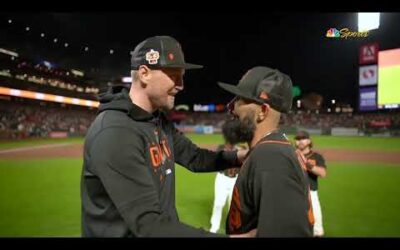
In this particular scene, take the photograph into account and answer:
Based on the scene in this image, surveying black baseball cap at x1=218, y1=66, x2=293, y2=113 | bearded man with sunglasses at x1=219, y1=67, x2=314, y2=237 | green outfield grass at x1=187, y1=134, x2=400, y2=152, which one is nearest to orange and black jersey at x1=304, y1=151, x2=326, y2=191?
bearded man with sunglasses at x1=219, y1=67, x2=314, y2=237

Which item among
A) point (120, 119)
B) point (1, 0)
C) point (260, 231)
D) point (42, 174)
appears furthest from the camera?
point (42, 174)

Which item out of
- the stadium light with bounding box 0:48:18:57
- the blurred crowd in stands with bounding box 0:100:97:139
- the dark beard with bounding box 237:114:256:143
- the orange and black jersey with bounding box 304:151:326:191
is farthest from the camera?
the stadium light with bounding box 0:48:18:57

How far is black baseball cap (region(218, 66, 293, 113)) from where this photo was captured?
2.37m

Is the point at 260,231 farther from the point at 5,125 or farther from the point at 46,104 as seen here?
the point at 46,104

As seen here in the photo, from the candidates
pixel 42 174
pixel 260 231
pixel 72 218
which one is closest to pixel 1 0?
pixel 260 231

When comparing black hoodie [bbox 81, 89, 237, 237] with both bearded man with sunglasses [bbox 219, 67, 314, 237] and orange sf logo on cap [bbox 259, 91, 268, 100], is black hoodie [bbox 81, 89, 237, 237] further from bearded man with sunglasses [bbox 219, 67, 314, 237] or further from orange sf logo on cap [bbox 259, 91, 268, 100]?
orange sf logo on cap [bbox 259, 91, 268, 100]

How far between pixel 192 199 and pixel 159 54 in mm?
8494

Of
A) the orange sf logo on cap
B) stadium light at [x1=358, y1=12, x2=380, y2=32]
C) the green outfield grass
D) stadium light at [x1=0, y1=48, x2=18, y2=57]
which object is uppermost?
stadium light at [x1=0, y1=48, x2=18, y2=57]

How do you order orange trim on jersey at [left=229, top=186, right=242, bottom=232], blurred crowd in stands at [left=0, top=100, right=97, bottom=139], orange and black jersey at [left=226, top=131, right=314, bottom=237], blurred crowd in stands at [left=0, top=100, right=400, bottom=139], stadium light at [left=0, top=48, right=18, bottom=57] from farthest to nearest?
1. stadium light at [left=0, top=48, right=18, bottom=57]
2. blurred crowd in stands at [left=0, top=100, right=400, bottom=139]
3. blurred crowd in stands at [left=0, top=100, right=97, bottom=139]
4. orange trim on jersey at [left=229, top=186, right=242, bottom=232]
5. orange and black jersey at [left=226, top=131, right=314, bottom=237]

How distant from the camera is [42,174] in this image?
1484 cm

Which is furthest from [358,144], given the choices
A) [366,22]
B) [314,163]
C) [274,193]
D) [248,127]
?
[274,193]

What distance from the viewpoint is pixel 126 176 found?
2016 millimetres

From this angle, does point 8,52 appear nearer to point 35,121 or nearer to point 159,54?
point 35,121
